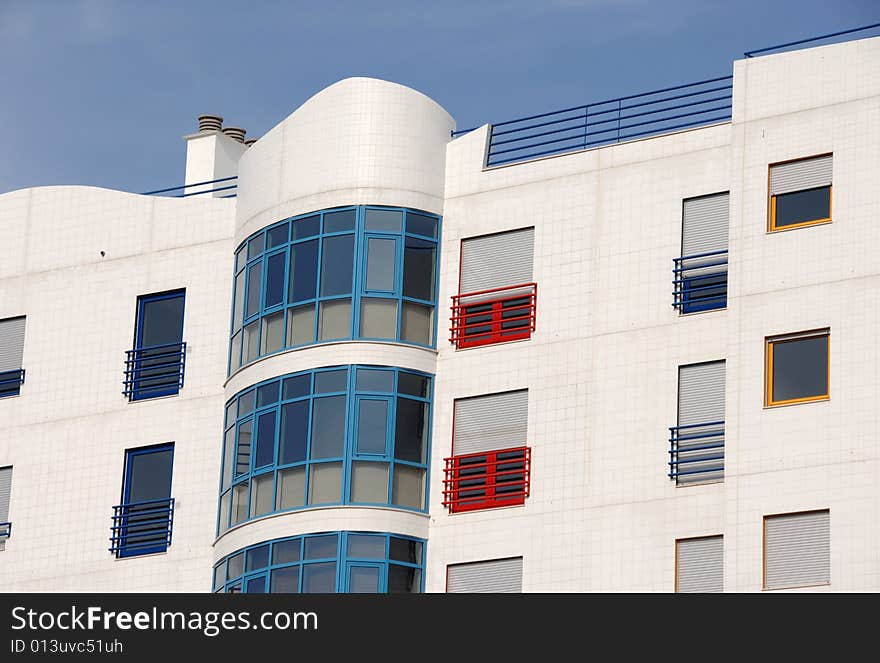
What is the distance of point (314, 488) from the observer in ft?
148

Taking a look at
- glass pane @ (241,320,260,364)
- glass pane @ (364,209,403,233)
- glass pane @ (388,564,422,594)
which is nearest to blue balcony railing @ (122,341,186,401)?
glass pane @ (241,320,260,364)

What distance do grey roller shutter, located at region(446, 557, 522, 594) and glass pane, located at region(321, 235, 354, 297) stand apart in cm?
593

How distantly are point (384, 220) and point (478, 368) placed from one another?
3.51 m

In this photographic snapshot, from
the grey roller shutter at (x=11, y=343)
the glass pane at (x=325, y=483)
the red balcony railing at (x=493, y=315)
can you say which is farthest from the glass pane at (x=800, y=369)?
the grey roller shutter at (x=11, y=343)

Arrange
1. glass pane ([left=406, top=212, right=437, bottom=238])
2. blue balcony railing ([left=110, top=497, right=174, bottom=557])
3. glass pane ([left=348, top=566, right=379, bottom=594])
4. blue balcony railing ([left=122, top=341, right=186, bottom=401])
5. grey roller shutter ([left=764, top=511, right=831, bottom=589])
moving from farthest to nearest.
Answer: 1. blue balcony railing ([left=122, top=341, right=186, bottom=401])
2. blue balcony railing ([left=110, top=497, right=174, bottom=557])
3. glass pane ([left=406, top=212, right=437, bottom=238])
4. glass pane ([left=348, top=566, right=379, bottom=594])
5. grey roller shutter ([left=764, top=511, right=831, bottom=589])

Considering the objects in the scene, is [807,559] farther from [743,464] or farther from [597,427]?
[597,427]

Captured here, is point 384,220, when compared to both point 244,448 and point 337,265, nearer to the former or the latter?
point 337,265

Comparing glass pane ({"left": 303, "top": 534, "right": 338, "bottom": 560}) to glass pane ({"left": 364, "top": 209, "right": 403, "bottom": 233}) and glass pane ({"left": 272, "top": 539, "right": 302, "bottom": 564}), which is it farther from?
glass pane ({"left": 364, "top": 209, "right": 403, "bottom": 233})

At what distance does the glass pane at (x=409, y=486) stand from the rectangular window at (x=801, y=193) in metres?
8.29

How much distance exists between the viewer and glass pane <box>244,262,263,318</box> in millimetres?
47562

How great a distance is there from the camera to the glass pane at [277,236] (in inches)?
1865

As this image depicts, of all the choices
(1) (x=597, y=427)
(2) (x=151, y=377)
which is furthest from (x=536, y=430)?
(2) (x=151, y=377)

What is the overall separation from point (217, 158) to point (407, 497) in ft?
38.6

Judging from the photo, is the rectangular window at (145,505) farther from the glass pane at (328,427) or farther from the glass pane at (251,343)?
the glass pane at (328,427)
